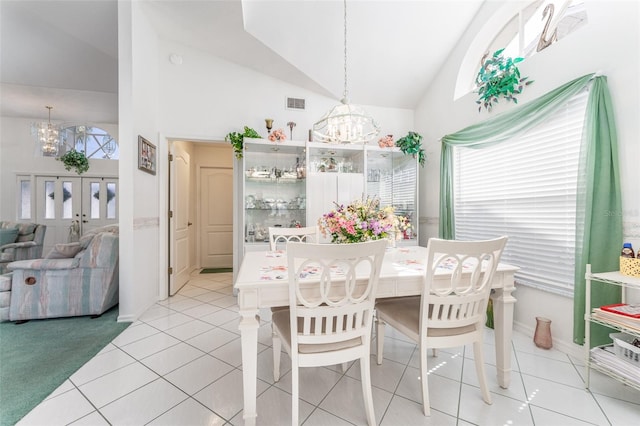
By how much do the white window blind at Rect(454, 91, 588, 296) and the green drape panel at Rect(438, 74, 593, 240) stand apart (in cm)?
9

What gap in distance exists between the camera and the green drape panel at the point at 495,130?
204 centimetres

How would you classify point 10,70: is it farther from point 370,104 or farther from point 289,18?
point 370,104

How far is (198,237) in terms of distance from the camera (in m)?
5.05

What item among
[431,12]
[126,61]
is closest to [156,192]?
[126,61]

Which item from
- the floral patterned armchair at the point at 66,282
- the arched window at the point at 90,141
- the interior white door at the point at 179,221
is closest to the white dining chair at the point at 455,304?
the floral patterned armchair at the point at 66,282

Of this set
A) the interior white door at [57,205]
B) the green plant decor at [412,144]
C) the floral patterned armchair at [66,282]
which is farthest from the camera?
the interior white door at [57,205]

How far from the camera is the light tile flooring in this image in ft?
4.67

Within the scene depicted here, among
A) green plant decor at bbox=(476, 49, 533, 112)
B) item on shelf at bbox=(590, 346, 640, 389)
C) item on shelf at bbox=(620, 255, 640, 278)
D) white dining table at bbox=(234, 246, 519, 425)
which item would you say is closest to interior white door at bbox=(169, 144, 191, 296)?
white dining table at bbox=(234, 246, 519, 425)

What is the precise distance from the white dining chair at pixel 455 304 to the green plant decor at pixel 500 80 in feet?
6.05

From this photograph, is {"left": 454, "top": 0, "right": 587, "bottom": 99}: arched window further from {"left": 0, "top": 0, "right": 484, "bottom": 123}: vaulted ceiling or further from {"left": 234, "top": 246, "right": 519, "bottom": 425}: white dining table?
{"left": 234, "top": 246, "right": 519, "bottom": 425}: white dining table

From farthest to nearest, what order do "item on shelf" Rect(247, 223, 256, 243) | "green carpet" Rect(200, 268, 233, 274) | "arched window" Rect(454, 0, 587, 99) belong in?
"green carpet" Rect(200, 268, 233, 274) < "item on shelf" Rect(247, 223, 256, 243) < "arched window" Rect(454, 0, 587, 99)

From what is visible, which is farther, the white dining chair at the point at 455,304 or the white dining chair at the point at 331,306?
the white dining chair at the point at 455,304

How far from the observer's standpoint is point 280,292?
132 cm

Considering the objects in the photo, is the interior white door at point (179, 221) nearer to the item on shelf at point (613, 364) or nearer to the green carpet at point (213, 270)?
the green carpet at point (213, 270)
